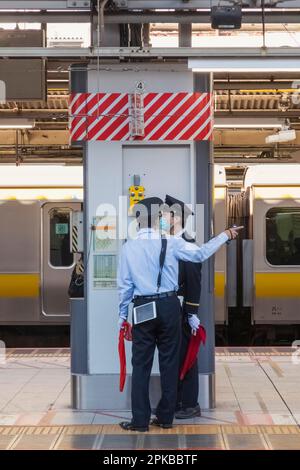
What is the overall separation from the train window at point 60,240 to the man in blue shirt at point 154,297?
5.43 metres

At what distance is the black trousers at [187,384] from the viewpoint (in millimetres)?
7250

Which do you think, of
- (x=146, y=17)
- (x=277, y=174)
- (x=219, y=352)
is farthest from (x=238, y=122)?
(x=146, y=17)

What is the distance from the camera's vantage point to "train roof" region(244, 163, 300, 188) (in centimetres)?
1207

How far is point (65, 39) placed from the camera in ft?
28.8

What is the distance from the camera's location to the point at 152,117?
7598mm

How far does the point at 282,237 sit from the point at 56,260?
10.7 feet

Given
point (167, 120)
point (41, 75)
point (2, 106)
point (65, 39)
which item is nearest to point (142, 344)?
point (167, 120)

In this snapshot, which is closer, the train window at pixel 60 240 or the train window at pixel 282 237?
the train window at pixel 282 237

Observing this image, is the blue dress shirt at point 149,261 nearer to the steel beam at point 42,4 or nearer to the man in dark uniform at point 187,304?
the man in dark uniform at point 187,304

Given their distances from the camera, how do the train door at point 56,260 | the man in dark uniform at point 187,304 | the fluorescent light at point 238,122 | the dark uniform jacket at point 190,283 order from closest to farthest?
1. the man in dark uniform at point 187,304
2. the dark uniform jacket at point 190,283
3. the fluorescent light at point 238,122
4. the train door at point 56,260

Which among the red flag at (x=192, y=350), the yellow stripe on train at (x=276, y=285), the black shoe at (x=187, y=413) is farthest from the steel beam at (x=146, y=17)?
the yellow stripe on train at (x=276, y=285)

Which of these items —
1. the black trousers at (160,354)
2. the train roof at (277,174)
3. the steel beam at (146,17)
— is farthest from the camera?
the train roof at (277,174)

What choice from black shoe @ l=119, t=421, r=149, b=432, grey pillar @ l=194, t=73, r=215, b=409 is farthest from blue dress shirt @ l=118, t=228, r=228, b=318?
black shoe @ l=119, t=421, r=149, b=432
